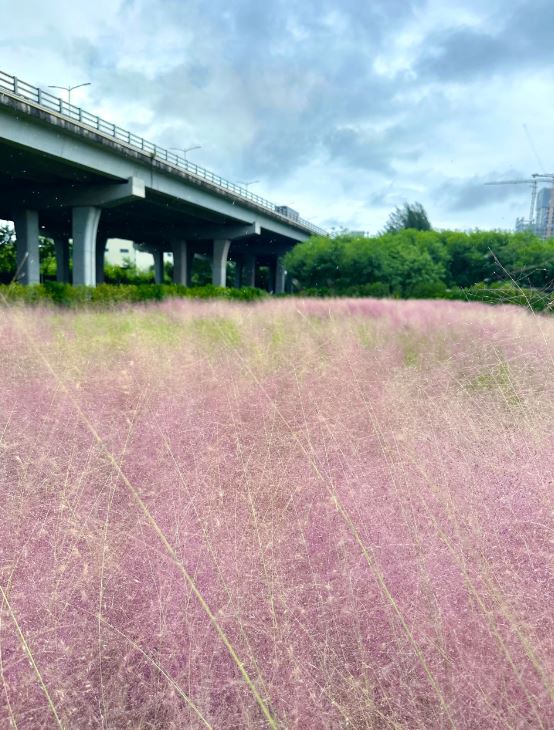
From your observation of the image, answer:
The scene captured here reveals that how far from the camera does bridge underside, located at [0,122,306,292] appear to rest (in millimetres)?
21281

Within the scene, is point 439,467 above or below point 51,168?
below

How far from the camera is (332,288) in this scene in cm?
3294

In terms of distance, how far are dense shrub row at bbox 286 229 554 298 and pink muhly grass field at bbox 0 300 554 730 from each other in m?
25.2

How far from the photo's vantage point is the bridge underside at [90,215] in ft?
69.8

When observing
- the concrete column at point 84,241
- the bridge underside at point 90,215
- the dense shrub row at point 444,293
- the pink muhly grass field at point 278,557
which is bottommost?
the pink muhly grass field at point 278,557

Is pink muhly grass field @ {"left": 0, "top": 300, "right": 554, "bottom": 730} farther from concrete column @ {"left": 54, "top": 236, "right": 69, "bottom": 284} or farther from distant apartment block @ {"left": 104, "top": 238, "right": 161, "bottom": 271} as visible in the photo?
distant apartment block @ {"left": 104, "top": 238, "right": 161, "bottom": 271}

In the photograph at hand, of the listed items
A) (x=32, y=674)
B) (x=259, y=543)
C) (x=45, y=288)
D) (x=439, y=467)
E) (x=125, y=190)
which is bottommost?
(x=32, y=674)

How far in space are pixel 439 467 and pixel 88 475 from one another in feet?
5.80

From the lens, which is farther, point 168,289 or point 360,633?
point 168,289

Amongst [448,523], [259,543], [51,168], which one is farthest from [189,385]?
[51,168]

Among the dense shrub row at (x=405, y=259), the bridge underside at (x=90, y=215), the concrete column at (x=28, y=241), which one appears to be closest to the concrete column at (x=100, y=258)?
the bridge underside at (x=90, y=215)

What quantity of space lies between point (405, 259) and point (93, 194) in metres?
19.1

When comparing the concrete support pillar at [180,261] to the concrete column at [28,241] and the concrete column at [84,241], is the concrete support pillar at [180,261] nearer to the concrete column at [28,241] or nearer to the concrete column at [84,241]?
the concrete column at [28,241]

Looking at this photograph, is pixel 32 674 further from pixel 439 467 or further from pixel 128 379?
pixel 128 379
